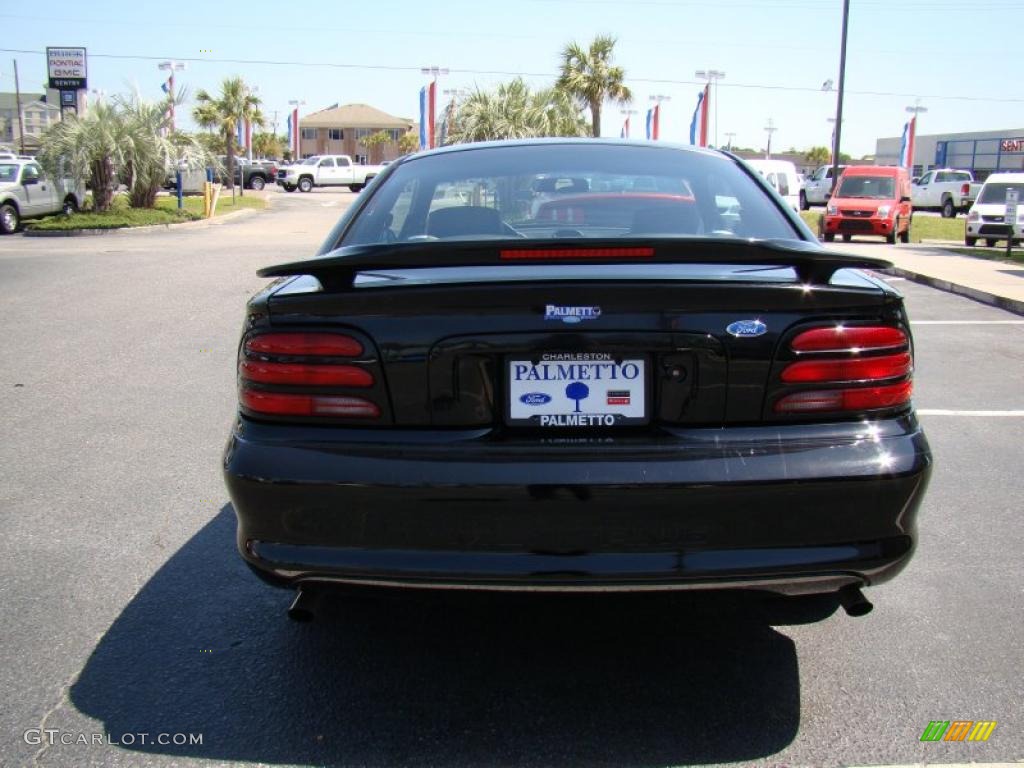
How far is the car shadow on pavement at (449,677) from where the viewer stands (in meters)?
2.52

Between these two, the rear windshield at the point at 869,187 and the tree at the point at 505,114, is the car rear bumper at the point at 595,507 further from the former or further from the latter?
the tree at the point at 505,114

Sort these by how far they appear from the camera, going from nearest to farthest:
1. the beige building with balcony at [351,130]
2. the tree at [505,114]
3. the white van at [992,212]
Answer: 1. the white van at [992,212]
2. the tree at [505,114]
3. the beige building with balcony at [351,130]

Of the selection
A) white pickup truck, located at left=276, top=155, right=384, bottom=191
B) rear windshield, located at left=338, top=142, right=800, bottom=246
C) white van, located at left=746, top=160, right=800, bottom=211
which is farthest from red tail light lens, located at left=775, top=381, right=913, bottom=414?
white pickup truck, located at left=276, top=155, right=384, bottom=191

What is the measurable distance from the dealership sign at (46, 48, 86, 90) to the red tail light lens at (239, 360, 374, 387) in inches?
1621

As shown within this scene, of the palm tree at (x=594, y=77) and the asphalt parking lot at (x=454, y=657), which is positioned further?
the palm tree at (x=594, y=77)

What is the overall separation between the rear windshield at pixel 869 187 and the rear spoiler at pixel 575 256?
2180 centimetres

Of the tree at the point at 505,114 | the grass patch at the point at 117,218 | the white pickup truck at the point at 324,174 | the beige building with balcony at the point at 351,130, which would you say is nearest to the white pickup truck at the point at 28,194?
the grass patch at the point at 117,218

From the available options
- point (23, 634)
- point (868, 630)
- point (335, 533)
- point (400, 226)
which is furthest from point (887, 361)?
point (23, 634)

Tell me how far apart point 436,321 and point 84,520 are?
2.54 meters

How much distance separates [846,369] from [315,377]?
4.69 ft

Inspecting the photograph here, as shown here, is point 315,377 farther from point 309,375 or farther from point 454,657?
point 454,657

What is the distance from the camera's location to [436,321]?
96.3 inches

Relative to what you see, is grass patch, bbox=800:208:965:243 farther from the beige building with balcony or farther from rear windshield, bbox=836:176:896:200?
the beige building with balcony

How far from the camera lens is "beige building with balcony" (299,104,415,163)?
373ft
